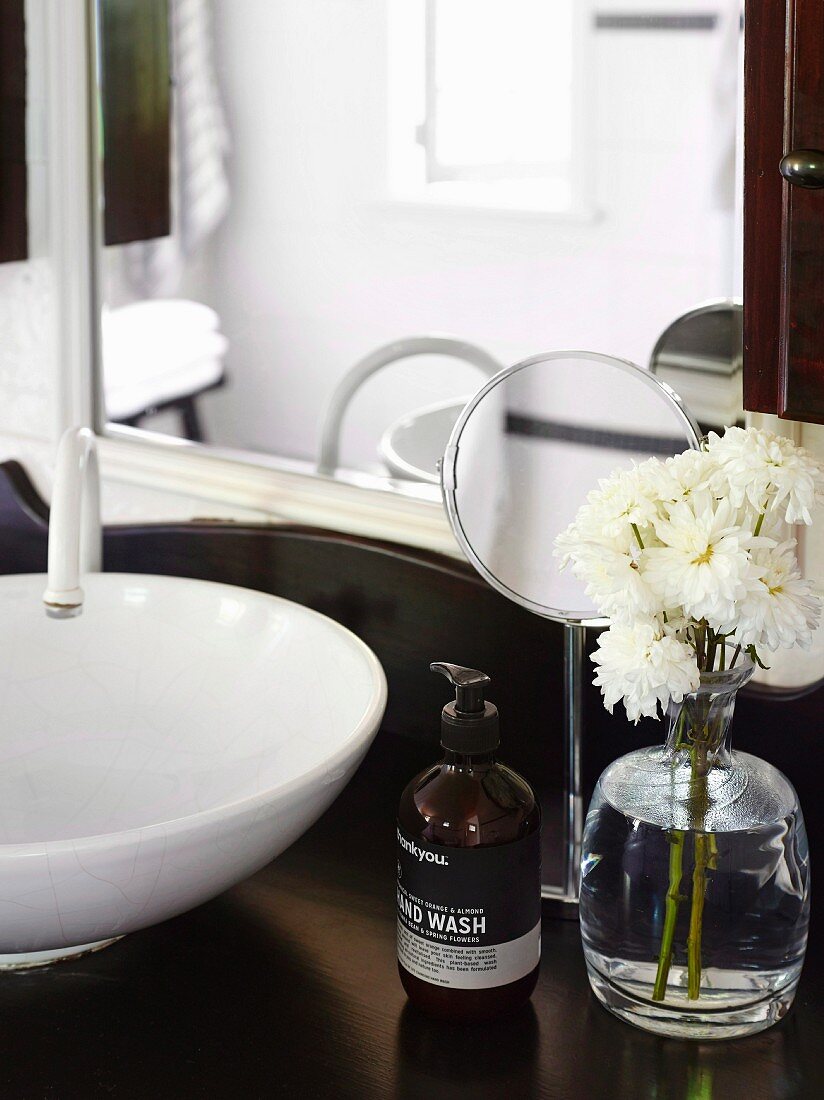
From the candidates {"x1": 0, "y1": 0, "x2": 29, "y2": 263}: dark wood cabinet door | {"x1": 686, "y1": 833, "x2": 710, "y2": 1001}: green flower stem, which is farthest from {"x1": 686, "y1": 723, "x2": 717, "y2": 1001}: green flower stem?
{"x1": 0, "y1": 0, "x2": 29, "y2": 263}: dark wood cabinet door

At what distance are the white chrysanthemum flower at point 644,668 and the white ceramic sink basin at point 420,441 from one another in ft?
1.17

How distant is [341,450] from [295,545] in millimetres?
94

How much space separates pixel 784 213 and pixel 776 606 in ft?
0.68

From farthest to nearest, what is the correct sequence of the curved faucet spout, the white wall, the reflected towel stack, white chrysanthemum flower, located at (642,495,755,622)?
the reflected towel stack, the curved faucet spout, the white wall, white chrysanthemum flower, located at (642,495,755,622)

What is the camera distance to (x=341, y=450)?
103cm

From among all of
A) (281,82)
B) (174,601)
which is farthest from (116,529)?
(281,82)

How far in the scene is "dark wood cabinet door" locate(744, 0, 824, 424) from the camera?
2.08 ft

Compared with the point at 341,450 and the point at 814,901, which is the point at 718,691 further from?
the point at 341,450

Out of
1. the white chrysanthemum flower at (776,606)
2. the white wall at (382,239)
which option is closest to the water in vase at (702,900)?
the white chrysanthemum flower at (776,606)

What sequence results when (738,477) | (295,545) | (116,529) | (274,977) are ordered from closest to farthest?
(738,477), (274,977), (295,545), (116,529)

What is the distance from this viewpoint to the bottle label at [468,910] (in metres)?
0.70

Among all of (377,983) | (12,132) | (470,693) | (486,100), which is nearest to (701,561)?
(470,693)

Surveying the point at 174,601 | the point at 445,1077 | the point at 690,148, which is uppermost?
the point at 690,148

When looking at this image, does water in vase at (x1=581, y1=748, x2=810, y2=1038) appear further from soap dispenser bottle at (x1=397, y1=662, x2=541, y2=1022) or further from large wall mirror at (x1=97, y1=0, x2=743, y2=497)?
large wall mirror at (x1=97, y1=0, x2=743, y2=497)
